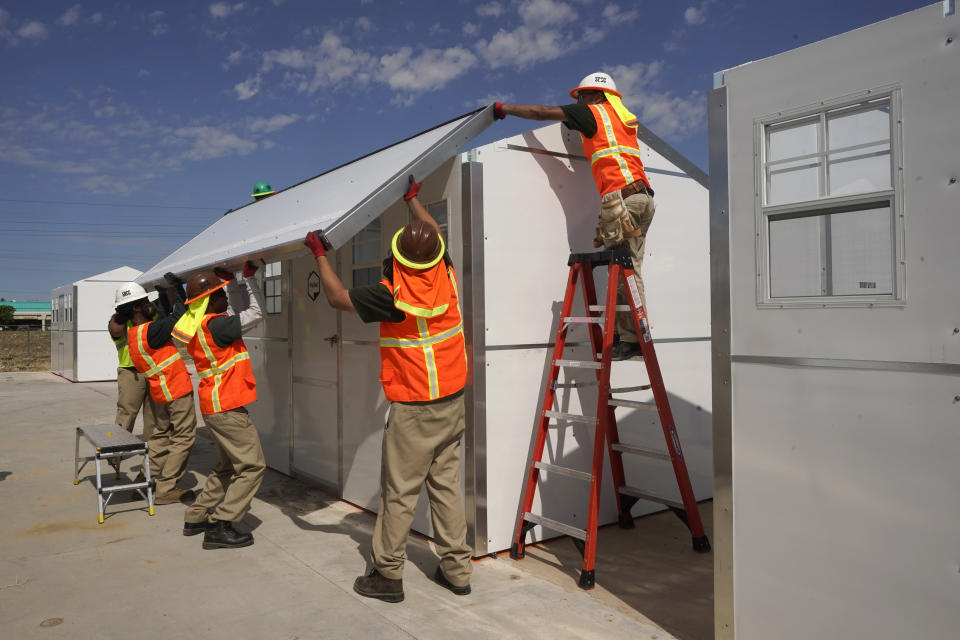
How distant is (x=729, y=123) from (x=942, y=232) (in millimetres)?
979

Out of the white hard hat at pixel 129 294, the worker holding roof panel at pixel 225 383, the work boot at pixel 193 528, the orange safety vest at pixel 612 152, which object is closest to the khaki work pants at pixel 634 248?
the orange safety vest at pixel 612 152

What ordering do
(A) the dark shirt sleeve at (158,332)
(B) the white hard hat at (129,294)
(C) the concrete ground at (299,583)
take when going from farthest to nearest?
(B) the white hard hat at (129,294), (A) the dark shirt sleeve at (158,332), (C) the concrete ground at (299,583)

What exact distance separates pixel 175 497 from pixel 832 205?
223 inches

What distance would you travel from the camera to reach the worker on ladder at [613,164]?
462 cm

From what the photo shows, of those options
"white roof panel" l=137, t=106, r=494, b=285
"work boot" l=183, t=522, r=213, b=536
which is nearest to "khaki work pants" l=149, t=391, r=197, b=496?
"work boot" l=183, t=522, r=213, b=536

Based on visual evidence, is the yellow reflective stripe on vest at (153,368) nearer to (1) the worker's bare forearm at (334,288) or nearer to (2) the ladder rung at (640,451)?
(1) the worker's bare forearm at (334,288)

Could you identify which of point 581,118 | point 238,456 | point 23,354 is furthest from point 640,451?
point 23,354

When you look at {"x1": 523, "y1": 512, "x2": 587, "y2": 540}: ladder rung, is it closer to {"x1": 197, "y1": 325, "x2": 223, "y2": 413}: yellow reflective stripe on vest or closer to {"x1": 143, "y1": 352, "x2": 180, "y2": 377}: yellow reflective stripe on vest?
{"x1": 197, "y1": 325, "x2": 223, "y2": 413}: yellow reflective stripe on vest

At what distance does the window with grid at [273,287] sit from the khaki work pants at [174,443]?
3.83ft

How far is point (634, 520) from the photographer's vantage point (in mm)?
5559

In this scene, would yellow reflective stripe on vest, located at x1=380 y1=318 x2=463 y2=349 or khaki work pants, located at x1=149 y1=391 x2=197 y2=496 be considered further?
khaki work pants, located at x1=149 y1=391 x2=197 y2=496

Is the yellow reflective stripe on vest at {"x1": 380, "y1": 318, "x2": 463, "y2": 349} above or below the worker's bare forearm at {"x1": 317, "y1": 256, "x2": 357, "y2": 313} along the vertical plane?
below

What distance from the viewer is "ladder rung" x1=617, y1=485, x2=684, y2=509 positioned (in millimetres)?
4758

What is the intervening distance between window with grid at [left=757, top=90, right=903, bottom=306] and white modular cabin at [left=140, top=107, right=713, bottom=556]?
2.03 m
